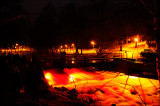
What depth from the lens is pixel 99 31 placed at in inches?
1524

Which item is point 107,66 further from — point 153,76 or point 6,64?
point 6,64

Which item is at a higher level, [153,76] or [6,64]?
[6,64]

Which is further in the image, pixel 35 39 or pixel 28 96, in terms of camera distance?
pixel 35 39

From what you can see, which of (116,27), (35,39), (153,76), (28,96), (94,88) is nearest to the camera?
(28,96)

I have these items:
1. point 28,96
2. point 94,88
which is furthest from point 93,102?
point 28,96

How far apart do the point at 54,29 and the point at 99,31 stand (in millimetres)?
12277

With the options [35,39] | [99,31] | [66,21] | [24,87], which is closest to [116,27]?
[99,31]

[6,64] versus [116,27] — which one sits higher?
[116,27]

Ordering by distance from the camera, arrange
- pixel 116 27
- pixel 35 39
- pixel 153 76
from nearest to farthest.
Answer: pixel 153 76, pixel 35 39, pixel 116 27

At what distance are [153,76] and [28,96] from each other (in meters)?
10.7

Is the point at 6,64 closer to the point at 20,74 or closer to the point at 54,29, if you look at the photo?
the point at 20,74

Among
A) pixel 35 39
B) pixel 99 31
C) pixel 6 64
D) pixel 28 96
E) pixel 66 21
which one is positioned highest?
pixel 66 21

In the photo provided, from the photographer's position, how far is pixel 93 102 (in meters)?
6.79

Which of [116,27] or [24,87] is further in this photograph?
[116,27]
